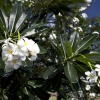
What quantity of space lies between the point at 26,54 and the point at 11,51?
9cm

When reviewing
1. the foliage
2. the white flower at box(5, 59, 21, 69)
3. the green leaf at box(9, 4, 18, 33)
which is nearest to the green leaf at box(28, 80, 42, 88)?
the foliage

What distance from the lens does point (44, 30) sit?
2531mm

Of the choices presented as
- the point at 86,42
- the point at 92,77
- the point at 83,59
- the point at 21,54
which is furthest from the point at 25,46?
→ the point at 86,42

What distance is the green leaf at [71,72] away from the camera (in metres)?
2.07

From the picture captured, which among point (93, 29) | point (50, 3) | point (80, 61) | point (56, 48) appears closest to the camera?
point (80, 61)

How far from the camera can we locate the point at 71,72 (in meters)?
2.16

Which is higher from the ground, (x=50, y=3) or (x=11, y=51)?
(x=50, y=3)

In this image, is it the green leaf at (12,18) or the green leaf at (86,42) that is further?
the green leaf at (86,42)

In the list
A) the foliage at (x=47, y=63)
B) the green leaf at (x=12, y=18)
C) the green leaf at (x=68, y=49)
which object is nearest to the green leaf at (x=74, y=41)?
the foliage at (x=47, y=63)

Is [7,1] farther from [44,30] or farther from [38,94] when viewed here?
[38,94]

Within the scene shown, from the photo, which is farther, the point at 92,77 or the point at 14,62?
the point at 92,77

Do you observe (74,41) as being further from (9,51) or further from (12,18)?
(9,51)

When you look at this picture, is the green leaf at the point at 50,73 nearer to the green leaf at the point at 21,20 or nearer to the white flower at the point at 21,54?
the green leaf at the point at 21,20

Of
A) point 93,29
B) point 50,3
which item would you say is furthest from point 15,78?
point 93,29
